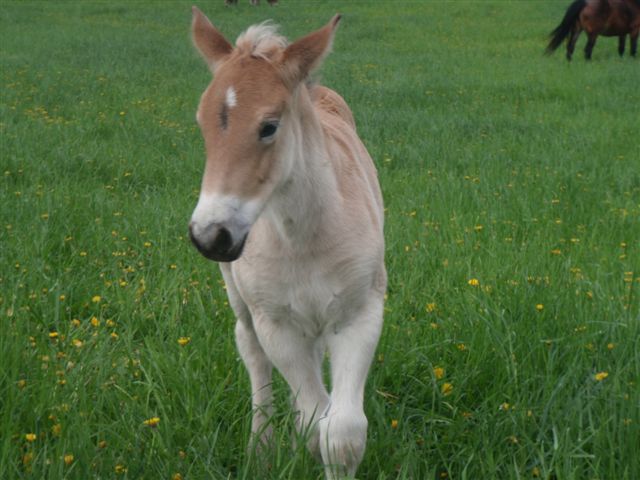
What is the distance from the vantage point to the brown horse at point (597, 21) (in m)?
15.7

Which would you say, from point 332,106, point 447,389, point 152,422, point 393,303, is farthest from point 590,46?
point 152,422

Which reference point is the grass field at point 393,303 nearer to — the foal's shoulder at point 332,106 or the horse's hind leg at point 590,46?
the foal's shoulder at point 332,106

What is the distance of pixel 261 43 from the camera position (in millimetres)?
2492

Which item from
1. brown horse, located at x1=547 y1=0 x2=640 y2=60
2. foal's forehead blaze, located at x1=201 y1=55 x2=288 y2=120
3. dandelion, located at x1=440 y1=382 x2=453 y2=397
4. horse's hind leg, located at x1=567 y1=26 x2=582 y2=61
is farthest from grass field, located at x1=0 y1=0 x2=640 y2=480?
brown horse, located at x1=547 y1=0 x2=640 y2=60

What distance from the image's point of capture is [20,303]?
3.43 metres

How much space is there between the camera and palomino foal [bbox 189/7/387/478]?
2232mm

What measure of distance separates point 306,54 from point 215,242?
0.78 metres

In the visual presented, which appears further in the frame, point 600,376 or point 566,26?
point 566,26

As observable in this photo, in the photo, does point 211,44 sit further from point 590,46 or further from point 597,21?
point 597,21

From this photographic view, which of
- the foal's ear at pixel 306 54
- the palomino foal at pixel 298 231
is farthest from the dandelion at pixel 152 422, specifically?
the foal's ear at pixel 306 54

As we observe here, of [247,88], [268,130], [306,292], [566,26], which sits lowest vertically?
[566,26]

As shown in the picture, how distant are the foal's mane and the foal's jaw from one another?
571 millimetres

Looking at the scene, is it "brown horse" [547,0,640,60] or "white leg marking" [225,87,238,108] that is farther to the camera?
"brown horse" [547,0,640,60]

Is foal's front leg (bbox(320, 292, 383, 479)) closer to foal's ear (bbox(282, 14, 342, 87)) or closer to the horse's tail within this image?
foal's ear (bbox(282, 14, 342, 87))
